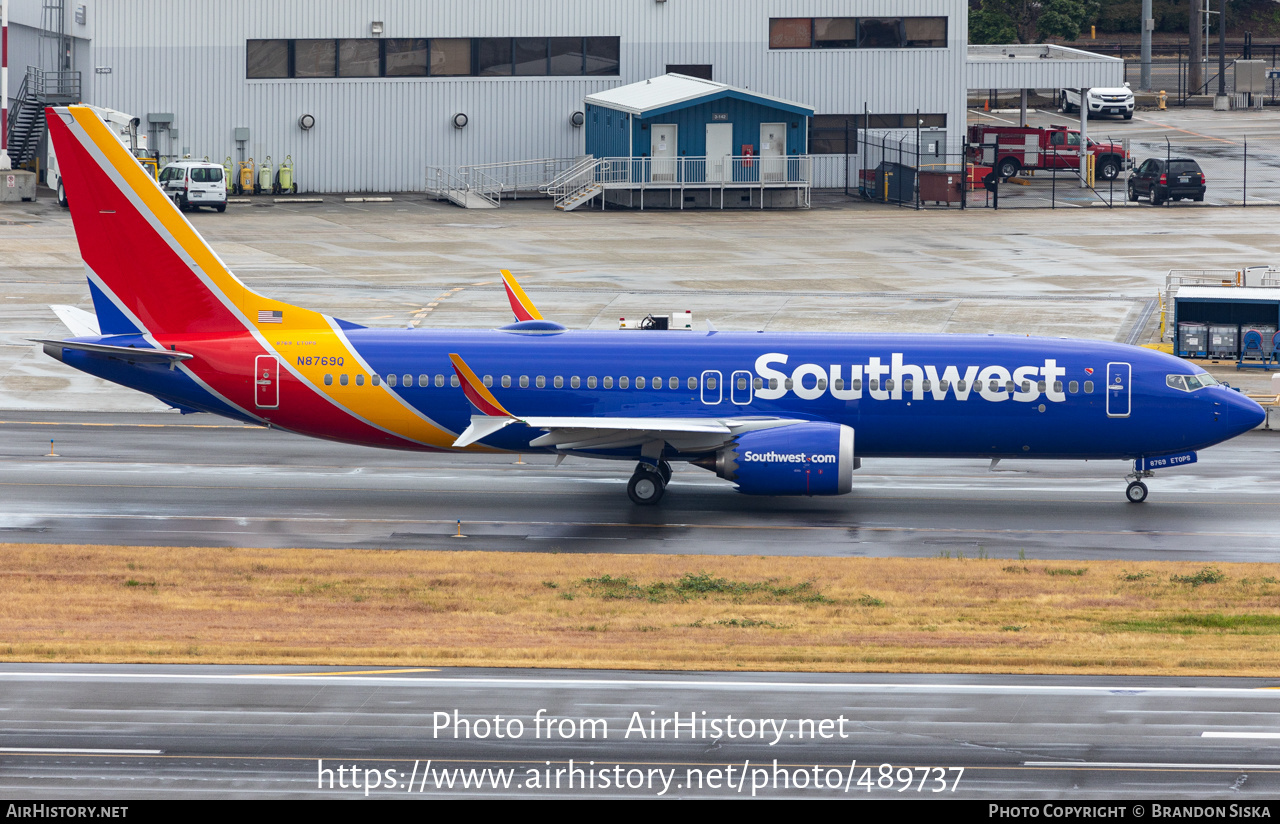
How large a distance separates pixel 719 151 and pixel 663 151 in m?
3.15

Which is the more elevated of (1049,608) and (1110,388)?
(1110,388)

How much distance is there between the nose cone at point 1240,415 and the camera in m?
36.6

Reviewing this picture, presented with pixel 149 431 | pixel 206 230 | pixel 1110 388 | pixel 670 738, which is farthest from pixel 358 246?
pixel 670 738

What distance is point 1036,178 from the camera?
99.5 meters

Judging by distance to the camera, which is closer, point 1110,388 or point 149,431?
point 1110,388

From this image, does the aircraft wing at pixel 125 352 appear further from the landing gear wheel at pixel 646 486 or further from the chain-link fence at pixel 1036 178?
Result: the chain-link fence at pixel 1036 178

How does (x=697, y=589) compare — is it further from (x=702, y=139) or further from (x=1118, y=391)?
(x=702, y=139)

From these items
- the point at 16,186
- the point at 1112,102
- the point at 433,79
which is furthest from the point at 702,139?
the point at 1112,102

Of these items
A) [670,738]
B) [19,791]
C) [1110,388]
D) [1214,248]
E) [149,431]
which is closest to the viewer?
[19,791]

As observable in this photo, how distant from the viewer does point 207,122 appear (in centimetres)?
8962

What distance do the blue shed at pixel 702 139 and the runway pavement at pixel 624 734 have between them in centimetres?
6588

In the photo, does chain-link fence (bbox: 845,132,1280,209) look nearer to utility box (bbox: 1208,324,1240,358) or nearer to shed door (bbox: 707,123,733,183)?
shed door (bbox: 707,123,733,183)

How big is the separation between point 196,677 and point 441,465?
18745mm

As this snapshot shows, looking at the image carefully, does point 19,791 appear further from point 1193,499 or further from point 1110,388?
point 1193,499
